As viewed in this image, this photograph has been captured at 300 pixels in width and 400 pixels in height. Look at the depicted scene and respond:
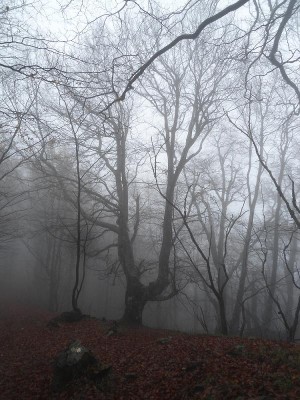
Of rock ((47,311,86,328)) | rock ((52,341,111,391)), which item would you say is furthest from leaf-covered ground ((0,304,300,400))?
rock ((47,311,86,328))

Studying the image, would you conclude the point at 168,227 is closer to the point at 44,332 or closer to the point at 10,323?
the point at 44,332

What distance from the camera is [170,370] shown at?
228 inches

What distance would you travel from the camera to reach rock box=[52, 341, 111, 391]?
5842mm

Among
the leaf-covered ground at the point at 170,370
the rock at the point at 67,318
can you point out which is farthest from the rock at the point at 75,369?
the rock at the point at 67,318

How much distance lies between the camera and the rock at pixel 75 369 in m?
5.84

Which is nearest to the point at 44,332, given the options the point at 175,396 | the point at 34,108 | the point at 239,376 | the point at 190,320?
the point at 175,396

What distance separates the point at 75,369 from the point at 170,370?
1792 mm

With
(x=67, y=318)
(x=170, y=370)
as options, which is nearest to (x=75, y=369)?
(x=170, y=370)

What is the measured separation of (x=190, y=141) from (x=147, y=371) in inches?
350

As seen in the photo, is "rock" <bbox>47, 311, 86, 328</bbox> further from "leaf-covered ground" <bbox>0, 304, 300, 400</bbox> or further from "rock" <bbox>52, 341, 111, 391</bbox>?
"rock" <bbox>52, 341, 111, 391</bbox>

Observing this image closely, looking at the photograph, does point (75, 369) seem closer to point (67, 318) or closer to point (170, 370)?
point (170, 370)

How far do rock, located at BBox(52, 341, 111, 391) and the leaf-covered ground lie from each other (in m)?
0.14

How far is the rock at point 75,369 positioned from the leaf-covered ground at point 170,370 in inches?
5.3

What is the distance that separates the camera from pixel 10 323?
12859mm
